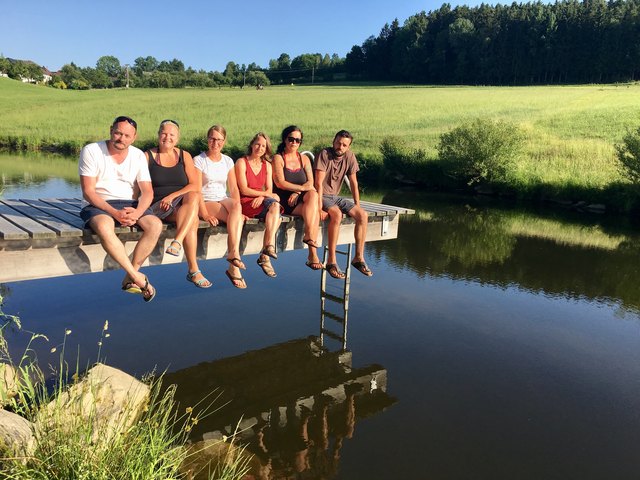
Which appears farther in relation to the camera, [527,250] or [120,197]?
[527,250]

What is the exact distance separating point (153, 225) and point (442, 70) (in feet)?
289

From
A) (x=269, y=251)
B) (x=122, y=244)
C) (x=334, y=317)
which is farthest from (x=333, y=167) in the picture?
(x=122, y=244)

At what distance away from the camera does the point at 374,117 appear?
45.2 meters

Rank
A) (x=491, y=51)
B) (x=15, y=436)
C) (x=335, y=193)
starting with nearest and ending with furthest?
(x=15, y=436), (x=335, y=193), (x=491, y=51)

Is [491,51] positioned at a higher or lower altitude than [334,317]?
higher

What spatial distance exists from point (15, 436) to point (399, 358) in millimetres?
5258

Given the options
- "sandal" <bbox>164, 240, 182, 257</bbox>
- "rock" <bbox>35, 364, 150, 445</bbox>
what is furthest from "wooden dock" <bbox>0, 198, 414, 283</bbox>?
"rock" <bbox>35, 364, 150, 445</bbox>

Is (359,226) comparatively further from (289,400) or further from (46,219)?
(46,219)

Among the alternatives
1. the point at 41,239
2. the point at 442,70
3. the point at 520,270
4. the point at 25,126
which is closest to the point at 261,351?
the point at 41,239

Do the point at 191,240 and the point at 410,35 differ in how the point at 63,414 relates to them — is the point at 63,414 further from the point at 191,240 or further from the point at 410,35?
the point at 410,35

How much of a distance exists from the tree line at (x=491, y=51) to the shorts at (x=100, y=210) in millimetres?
77687

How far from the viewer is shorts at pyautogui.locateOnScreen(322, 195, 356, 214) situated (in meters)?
7.20

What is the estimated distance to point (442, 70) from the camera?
86375mm

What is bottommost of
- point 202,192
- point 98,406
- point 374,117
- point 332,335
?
point 332,335
